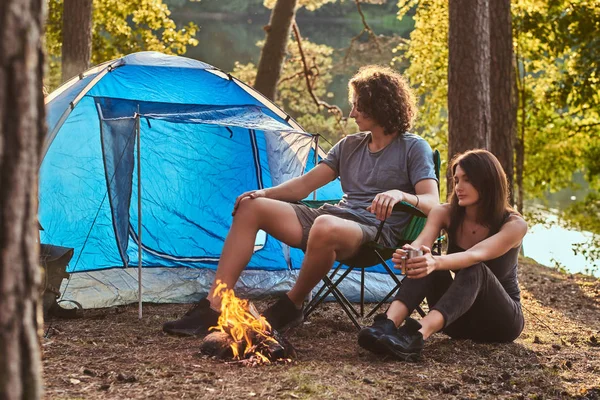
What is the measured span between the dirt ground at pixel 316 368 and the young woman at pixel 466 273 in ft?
0.28

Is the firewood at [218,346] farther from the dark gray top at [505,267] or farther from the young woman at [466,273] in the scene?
the dark gray top at [505,267]

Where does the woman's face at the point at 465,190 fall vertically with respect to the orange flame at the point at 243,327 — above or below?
above

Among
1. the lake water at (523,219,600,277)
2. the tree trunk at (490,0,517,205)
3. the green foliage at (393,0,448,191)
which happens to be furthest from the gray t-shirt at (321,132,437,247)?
the lake water at (523,219,600,277)

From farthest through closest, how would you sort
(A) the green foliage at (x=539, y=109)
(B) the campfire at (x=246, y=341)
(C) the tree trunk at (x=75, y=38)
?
(A) the green foliage at (x=539, y=109)
(C) the tree trunk at (x=75, y=38)
(B) the campfire at (x=246, y=341)

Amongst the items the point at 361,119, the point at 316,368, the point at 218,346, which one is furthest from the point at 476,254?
the point at 218,346

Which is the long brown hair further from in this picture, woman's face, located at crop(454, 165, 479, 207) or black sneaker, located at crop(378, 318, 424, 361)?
black sneaker, located at crop(378, 318, 424, 361)

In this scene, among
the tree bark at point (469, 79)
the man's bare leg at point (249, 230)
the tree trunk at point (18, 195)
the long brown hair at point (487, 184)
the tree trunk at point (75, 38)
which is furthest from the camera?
the tree trunk at point (75, 38)

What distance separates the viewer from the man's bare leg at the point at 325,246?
2938 millimetres

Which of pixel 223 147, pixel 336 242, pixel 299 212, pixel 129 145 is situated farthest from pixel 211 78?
pixel 336 242

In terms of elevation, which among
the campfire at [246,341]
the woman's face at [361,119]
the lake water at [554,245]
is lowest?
the lake water at [554,245]

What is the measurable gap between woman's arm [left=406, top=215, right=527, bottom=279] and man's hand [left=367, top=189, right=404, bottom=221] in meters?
0.31

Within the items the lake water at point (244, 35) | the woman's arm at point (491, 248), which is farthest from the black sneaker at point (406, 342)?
the lake water at point (244, 35)

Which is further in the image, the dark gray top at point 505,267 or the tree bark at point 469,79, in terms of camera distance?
the tree bark at point 469,79

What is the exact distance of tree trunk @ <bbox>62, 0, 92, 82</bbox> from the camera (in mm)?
7098
